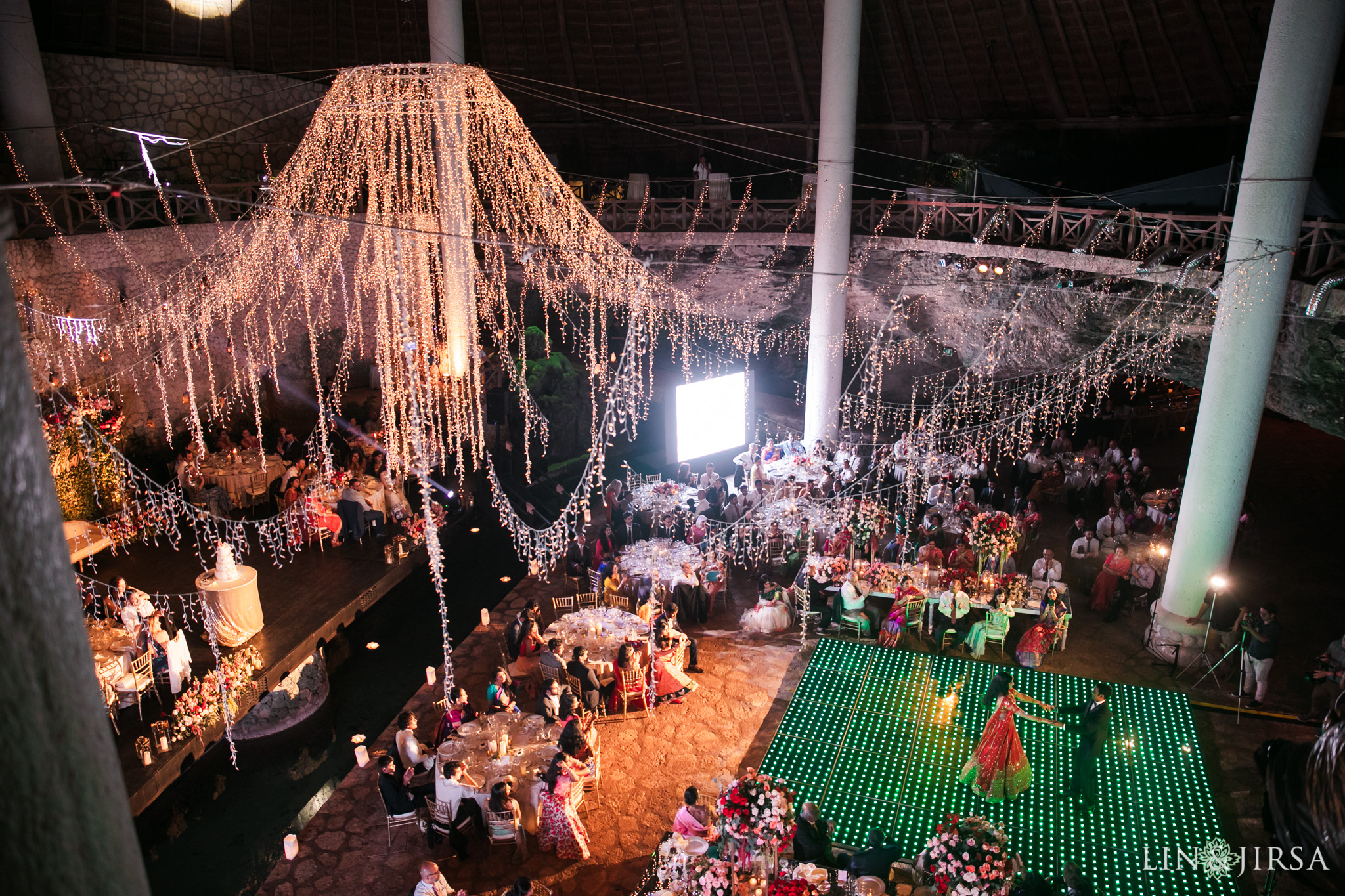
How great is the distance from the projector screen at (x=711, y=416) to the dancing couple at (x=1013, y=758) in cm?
807

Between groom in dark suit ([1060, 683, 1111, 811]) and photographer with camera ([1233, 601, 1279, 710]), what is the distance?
214cm

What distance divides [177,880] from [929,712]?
23.7 feet

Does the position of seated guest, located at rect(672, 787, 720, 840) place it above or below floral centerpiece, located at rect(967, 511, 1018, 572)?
below

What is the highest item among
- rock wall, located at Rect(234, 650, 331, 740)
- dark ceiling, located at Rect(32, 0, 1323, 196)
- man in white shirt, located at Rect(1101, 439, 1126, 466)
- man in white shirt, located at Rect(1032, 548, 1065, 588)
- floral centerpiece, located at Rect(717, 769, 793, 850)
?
dark ceiling, located at Rect(32, 0, 1323, 196)

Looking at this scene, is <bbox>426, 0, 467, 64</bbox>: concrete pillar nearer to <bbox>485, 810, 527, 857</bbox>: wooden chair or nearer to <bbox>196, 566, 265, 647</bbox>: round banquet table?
<bbox>196, 566, 265, 647</bbox>: round banquet table

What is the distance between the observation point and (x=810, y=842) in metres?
7.32

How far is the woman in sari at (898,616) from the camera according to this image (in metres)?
10.8

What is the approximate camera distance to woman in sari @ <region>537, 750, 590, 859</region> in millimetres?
7820

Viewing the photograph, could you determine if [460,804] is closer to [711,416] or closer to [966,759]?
[966,759]

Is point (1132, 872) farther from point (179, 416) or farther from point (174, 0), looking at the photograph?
point (174, 0)

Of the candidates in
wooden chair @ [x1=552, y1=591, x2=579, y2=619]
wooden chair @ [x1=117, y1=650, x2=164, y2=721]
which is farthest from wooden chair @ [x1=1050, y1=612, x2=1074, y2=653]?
wooden chair @ [x1=117, y1=650, x2=164, y2=721]

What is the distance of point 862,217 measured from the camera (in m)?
15.6

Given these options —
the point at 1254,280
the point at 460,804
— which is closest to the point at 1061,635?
the point at 1254,280

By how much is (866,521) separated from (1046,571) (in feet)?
7.55
